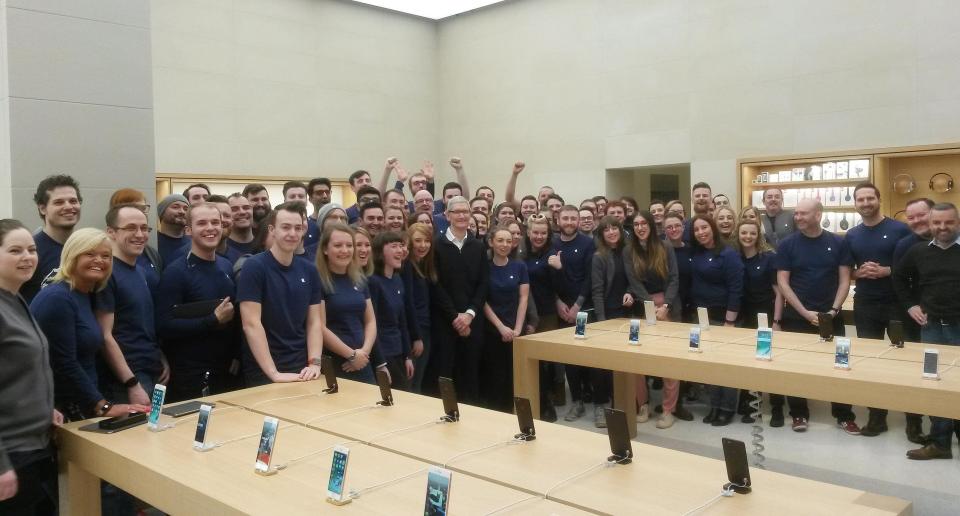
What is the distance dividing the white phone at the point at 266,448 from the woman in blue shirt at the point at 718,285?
3.70 meters

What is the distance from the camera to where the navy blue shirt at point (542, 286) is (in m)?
5.22

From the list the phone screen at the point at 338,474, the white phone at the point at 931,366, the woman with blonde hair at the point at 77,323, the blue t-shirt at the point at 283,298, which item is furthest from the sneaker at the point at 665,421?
the phone screen at the point at 338,474

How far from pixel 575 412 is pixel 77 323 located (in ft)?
11.5

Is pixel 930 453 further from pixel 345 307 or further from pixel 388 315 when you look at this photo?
pixel 345 307

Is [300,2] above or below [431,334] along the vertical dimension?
above

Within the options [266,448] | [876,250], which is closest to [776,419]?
[876,250]

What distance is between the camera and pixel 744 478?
1.80m

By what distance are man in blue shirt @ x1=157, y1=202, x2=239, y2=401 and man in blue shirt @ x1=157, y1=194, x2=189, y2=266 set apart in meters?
0.82

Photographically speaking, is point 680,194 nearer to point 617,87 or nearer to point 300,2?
point 617,87

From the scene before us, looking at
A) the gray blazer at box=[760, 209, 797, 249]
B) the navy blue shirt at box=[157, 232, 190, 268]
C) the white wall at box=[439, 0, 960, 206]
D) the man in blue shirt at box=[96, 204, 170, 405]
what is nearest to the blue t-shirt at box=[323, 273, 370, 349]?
the man in blue shirt at box=[96, 204, 170, 405]

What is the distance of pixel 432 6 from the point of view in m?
10.5

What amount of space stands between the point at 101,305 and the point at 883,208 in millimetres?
7193

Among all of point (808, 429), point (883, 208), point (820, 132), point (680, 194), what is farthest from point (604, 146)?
point (808, 429)

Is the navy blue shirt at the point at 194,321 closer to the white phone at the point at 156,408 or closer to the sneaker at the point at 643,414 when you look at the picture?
the white phone at the point at 156,408
